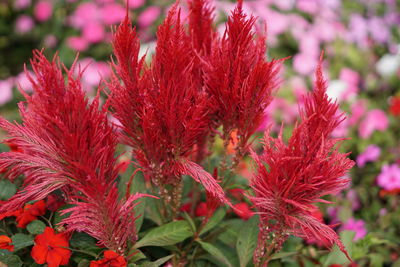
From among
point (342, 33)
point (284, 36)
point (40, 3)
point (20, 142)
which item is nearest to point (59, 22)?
point (40, 3)

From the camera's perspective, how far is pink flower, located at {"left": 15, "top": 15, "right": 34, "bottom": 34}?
328 cm

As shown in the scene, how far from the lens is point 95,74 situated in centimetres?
284

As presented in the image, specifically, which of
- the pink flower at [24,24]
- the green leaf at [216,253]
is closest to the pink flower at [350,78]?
the green leaf at [216,253]

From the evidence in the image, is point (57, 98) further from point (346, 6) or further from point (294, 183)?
point (346, 6)

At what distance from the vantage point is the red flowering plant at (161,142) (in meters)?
0.68

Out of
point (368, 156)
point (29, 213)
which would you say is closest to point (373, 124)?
point (368, 156)

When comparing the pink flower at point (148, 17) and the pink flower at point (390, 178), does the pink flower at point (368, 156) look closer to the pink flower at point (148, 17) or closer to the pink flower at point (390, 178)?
the pink flower at point (390, 178)

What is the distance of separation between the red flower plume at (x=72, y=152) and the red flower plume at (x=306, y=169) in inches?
10.9

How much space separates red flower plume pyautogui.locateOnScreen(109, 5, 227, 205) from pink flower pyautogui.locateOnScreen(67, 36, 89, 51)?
2.41 metres

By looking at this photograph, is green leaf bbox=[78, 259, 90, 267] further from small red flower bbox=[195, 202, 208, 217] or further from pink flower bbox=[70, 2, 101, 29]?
pink flower bbox=[70, 2, 101, 29]

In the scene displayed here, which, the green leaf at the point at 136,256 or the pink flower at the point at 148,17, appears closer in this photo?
the green leaf at the point at 136,256

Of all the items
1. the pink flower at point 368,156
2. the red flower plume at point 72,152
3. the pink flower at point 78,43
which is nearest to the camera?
the red flower plume at point 72,152

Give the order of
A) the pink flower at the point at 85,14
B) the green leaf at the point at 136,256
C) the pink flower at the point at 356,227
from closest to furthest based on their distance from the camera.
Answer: the green leaf at the point at 136,256 < the pink flower at the point at 356,227 < the pink flower at the point at 85,14

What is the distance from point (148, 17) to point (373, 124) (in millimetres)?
1810
